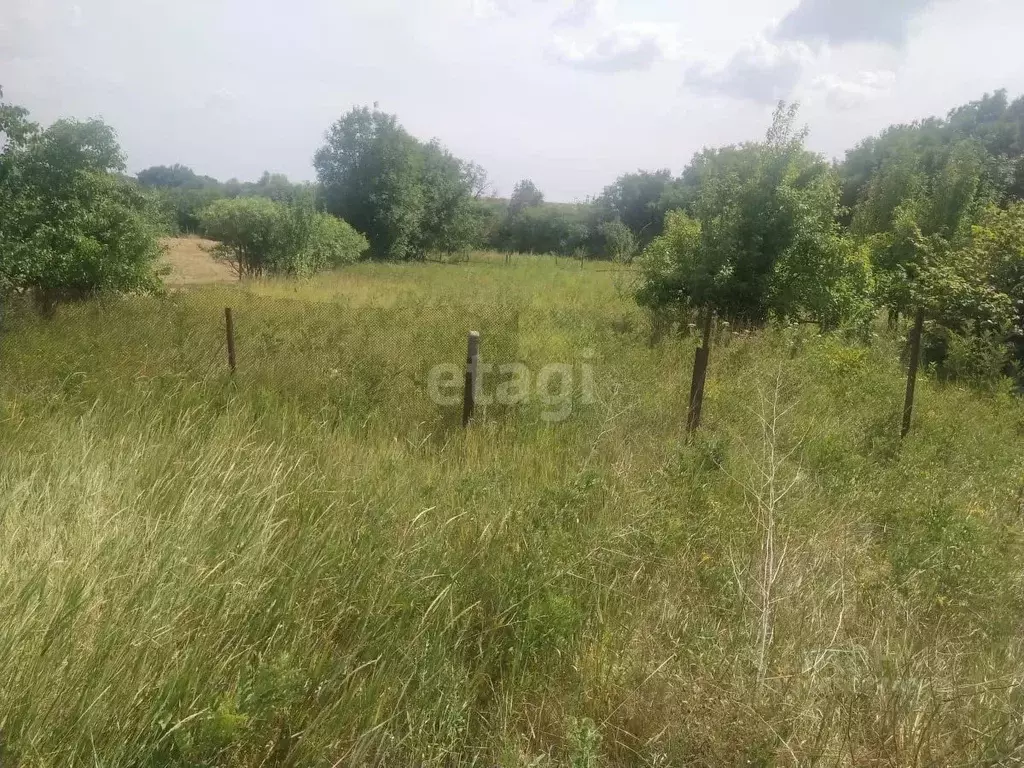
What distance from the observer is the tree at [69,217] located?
26.5 ft

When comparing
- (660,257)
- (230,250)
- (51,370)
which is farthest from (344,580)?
(230,250)

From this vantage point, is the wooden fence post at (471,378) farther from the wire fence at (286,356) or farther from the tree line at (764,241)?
the tree line at (764,241)

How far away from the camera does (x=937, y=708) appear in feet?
6.45

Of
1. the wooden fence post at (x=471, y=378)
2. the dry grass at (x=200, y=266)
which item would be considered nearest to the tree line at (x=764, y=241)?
the wooden fence post at (x=471, y=378)

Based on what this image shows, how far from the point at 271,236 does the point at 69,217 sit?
12.6 meters

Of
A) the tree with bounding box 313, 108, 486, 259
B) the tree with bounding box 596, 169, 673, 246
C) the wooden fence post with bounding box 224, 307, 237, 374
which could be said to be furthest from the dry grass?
the tree with bounding box 596, 169, 673, 246

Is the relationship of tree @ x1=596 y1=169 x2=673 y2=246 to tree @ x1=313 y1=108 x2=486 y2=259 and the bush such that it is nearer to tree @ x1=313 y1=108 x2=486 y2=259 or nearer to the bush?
tree @ x1=313 y1=108 x2=486 y2=259

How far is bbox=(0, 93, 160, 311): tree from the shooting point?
807 cm

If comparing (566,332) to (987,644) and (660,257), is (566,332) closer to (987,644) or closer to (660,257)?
(660,257)

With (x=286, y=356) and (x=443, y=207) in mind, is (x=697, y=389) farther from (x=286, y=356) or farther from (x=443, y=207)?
(x=443, y=207)

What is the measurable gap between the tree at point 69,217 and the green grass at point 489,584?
13.0 feet

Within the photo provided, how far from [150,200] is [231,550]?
11305mm

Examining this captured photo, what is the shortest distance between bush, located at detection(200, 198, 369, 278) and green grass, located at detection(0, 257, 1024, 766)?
17.3 meters

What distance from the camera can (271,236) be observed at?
22.1 m
